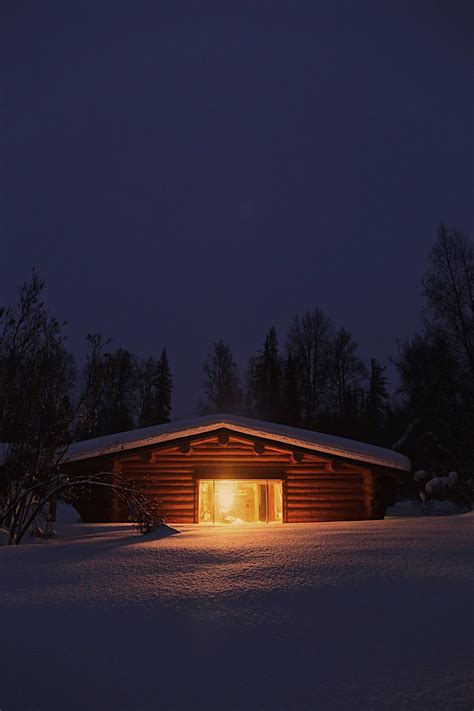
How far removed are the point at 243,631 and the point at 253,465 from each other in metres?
10.6

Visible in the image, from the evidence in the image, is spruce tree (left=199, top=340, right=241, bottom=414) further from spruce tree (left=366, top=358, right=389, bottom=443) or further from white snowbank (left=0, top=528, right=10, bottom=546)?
white snowbank (left=0, top=528, right=10, bottom=546)

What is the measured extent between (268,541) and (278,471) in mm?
8603

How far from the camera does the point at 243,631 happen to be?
267 cm

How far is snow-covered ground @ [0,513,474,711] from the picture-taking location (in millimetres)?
2166

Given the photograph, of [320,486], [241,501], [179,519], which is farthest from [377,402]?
[179,519]

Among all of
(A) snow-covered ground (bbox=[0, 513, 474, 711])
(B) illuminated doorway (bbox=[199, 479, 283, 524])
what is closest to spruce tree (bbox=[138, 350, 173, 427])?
(B) illuminated doorway (bbox=[199, 479, 283, 524])

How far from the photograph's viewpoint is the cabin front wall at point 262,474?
503 inches

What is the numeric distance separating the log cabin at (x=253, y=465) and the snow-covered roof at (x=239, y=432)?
0.08 feet

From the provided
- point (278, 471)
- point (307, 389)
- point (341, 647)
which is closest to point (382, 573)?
point (341, 647)

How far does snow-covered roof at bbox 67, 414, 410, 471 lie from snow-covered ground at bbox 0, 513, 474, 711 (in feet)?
26.6

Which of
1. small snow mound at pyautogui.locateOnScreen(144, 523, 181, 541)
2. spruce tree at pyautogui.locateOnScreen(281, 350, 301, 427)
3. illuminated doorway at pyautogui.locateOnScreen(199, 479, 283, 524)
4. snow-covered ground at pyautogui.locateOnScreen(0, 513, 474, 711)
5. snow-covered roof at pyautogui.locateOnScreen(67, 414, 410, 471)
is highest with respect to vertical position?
spruce tree at pyautogui.locateOnScreen(281, 350, 301, 427)

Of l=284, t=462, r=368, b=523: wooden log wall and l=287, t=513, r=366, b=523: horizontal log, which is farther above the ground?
l=284, t=462, r=368, b=523: wooden log wall

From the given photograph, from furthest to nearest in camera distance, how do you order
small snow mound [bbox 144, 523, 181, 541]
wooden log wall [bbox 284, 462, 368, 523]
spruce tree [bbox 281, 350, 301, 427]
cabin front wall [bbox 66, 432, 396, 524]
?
spruce tree [bbox 281, 350, 301, 427] → wooden log wall [bbox 284, 462, 368, 523] → cabin front wall [bbox 66, 432, 396, 524] → small snow mound [bbox 144, 523, 181, 541]

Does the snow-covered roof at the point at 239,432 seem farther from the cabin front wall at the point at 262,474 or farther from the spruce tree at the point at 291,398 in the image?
the spruce tree at the point at 291,398
